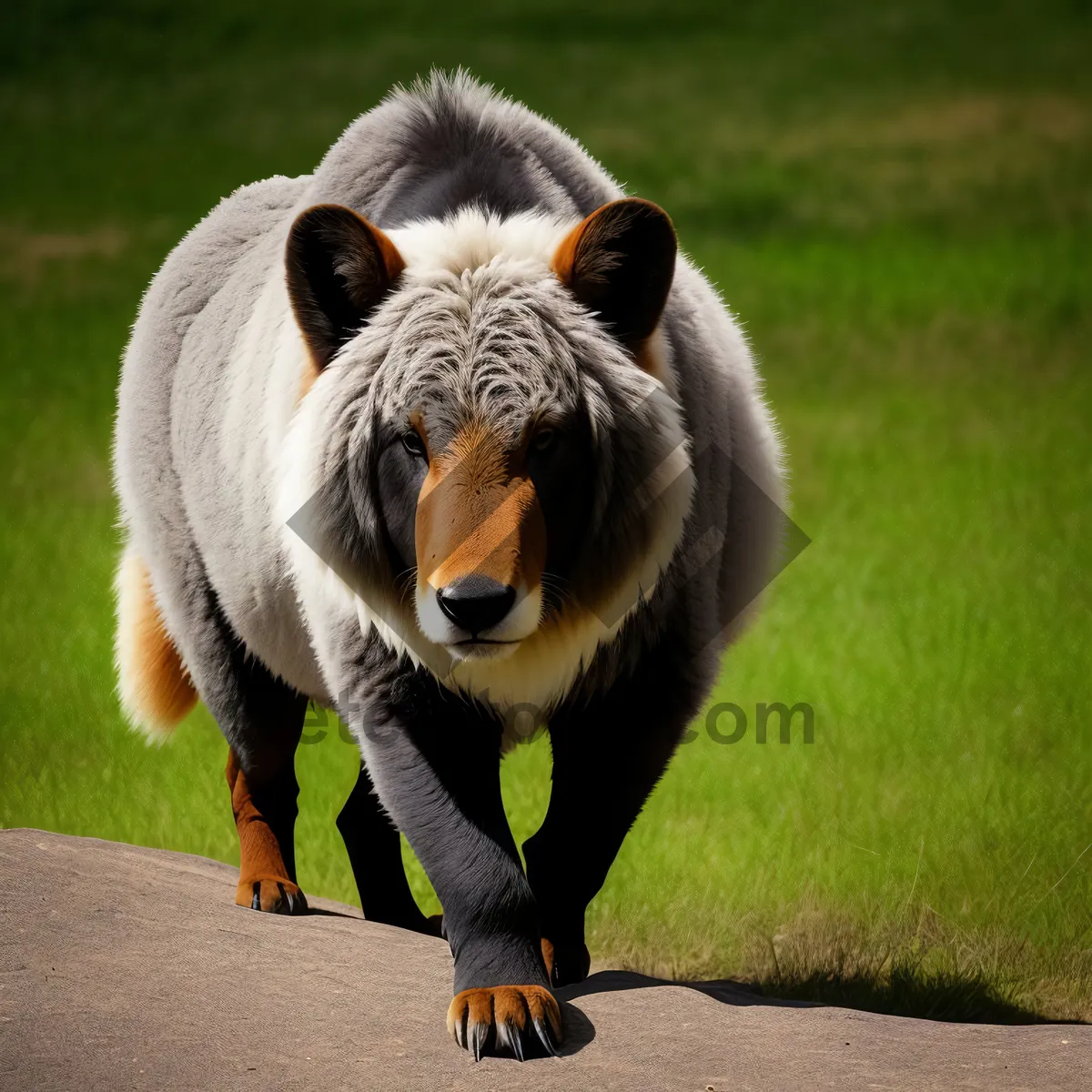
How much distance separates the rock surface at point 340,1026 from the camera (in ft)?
12.4

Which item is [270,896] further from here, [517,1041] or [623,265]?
[623,265]

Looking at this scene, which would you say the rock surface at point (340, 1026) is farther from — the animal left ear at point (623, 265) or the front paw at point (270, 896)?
the animal left ear at point (623, 265)

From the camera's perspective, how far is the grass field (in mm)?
6344

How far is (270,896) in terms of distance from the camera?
539 centimetres

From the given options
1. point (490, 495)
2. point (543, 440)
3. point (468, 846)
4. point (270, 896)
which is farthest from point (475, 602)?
point (270, 896)

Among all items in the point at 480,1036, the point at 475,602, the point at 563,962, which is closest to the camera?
the point at 475,602

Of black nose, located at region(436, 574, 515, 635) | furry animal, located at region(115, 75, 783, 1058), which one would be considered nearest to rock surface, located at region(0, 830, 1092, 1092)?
furry animal, located at region(115, 75, 783, 1058)

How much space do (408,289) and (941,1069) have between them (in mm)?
2457

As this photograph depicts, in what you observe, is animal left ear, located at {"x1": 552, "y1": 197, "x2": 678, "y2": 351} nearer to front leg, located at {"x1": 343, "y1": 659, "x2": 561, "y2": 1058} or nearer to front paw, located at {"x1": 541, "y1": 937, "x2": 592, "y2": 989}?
front leg, located at {"x1": 343, "y1": 659, "x2": 561, "y2": 1058}

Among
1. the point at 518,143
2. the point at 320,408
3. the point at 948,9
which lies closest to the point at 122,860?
the point at 320,408

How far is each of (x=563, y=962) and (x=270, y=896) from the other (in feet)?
3.89

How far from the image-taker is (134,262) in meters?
21.6

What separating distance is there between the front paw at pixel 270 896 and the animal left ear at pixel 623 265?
2.34 metres

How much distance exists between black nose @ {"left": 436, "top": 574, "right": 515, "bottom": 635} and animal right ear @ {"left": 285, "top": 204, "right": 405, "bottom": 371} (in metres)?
0.94
